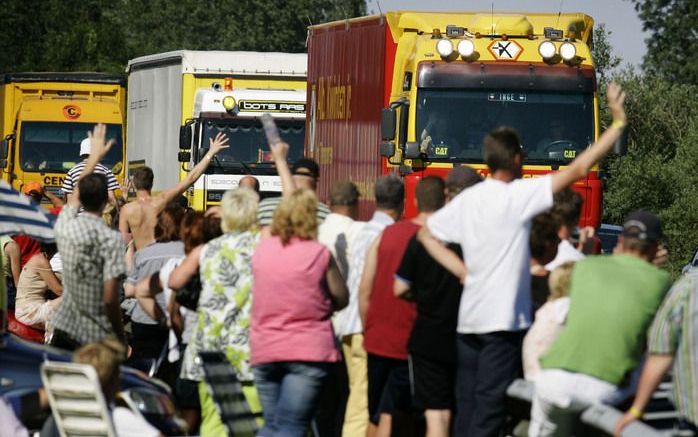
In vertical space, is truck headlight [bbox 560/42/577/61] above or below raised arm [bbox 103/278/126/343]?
above

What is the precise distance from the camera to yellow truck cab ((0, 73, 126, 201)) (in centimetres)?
3466

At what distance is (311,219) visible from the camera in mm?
9031

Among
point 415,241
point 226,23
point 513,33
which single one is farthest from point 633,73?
point 226,23

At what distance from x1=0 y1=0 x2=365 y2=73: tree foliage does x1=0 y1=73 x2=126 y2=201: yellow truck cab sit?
1493 inches

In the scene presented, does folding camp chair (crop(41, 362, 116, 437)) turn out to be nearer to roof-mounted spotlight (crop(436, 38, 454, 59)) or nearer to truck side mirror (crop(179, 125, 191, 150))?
roof-mounted spotlight (crop(436, 38, 454, 59))

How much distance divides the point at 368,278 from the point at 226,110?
16699 mm

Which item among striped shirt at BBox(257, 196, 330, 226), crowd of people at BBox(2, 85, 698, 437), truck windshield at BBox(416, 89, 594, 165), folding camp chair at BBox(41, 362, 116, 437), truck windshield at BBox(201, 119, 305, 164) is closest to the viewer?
folding camp chair at BBox(41, 362, 116, 437)

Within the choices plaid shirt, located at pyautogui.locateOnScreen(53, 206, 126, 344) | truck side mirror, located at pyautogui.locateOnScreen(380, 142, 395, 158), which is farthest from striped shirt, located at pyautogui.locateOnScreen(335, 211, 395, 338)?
truck side mirror, located at pyautogui.locateOnScreen(380, 142, 395, 158)

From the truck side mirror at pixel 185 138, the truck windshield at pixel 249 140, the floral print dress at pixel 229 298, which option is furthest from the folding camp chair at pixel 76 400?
the truck side mirror at pixel 185 138

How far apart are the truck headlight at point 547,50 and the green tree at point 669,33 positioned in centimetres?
6072

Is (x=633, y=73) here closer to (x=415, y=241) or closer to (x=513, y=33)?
(x=513, y=33)

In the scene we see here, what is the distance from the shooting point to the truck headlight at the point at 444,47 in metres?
18.2

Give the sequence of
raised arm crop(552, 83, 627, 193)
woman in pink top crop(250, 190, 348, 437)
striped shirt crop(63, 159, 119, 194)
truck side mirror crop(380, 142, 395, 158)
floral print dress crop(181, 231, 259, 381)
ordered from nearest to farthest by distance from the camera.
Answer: raised arm crop(552, 83, 627, 193) < woman in pink top crop(250, 190, 348, 437) < floral print dress crop(181, 231, 259, 381) < striped shirt crop(63, 159, 119, 194) < truck side mirror crop(380, 142, 395, 158)

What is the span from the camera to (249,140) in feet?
86.0
